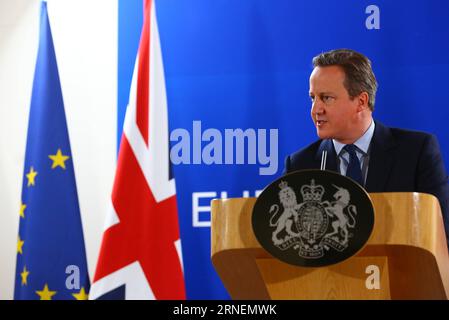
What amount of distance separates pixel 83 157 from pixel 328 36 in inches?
59.6

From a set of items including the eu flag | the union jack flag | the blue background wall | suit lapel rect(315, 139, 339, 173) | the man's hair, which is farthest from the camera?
the blue background wall

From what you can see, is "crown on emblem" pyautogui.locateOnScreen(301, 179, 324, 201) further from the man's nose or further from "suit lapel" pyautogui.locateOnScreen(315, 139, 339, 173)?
the man's nose

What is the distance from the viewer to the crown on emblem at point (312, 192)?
165 cm

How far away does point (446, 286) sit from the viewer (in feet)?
5.97

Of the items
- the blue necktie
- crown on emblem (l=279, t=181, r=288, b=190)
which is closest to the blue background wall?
the blue necktie

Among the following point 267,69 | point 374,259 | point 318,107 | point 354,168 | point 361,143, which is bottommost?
point 374,259

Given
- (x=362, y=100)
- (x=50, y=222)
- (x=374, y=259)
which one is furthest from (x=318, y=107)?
(x=50, y=222)

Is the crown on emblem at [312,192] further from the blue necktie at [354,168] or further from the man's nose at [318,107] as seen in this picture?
the man's nose at [318,107]

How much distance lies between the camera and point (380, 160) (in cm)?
230

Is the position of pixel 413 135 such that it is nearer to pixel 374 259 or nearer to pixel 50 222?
pixel 374 259

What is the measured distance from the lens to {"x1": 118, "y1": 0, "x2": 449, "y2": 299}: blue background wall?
3.78 m

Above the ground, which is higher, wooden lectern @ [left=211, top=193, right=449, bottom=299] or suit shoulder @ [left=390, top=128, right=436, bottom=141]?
suit shoulder @ [left=390, top=128, right=436, bottom=141]

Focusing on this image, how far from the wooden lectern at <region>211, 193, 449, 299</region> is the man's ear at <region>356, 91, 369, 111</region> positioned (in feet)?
3.07

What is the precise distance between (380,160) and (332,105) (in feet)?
1.38
